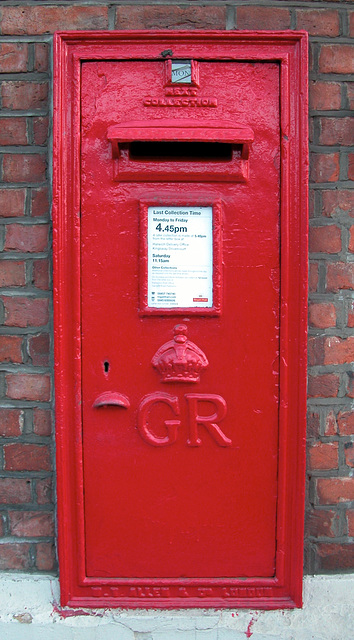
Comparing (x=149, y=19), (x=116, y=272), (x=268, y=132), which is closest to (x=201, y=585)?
(x=116, y=272)

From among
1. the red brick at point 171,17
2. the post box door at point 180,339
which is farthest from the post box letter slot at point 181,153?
the red brick at point 171,17

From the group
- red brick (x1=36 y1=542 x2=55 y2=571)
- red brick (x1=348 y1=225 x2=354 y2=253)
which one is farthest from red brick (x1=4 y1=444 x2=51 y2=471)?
red brick (x1=348 y1=225 x2=354 y2=253)

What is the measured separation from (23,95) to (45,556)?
148cm

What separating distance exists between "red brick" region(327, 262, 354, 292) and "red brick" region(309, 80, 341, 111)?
0.48 m

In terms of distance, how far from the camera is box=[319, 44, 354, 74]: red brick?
136cm

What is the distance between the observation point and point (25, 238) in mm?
1396

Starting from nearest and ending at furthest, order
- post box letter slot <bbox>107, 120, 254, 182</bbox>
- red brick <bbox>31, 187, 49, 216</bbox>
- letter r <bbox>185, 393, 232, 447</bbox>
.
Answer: post box letter slot <bbox>107, 120, 254, 182</bbox>, letter r <bbox>185, 393, 232, 447</bbox>, red brick <bbox>31, 187, 49, 216</bbox>

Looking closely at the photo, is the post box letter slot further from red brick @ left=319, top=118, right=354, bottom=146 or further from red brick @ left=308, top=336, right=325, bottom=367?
red brick @ left=308, top=336, right=325, bottom=367

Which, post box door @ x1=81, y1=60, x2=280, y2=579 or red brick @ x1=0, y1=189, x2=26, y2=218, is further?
red brick @ x1=0, y1=189, x2=26, y2=218

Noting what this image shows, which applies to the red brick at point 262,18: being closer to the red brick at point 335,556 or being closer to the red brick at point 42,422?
the red brick at point 42,422

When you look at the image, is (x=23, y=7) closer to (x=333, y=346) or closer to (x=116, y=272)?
(x=116, y=272)

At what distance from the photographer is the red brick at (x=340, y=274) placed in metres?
1.40

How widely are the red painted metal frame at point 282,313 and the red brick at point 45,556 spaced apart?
0.42 ft

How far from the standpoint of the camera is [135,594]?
1.35m
